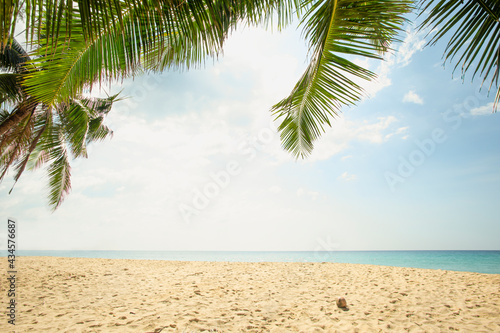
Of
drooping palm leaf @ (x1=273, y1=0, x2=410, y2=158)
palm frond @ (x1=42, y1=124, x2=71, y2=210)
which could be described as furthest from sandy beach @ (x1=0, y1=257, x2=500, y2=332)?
drooping palm leaf @ (x1=273, y1=0, x2=410, y2=158)

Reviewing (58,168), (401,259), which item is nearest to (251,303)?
(58,168)

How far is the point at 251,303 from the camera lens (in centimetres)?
436

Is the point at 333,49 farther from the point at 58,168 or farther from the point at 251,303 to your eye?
the point at 58,168

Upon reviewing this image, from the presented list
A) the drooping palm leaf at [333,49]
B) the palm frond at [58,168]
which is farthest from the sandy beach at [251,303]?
the drooping palm leaf at [333,49]

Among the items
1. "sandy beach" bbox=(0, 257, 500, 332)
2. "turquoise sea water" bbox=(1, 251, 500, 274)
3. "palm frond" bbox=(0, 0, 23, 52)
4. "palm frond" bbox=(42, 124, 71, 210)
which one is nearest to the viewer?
"palm frond" bbox=(0, 0, 23, 52)

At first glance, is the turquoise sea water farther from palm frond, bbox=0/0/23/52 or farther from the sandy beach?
palm frond, bbox=0/0/23/52

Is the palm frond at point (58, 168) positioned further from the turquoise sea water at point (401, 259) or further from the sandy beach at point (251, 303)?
the turquoise sea water at point (401, 259)

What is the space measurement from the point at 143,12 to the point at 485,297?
23.4 ft

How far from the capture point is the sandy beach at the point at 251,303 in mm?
3361

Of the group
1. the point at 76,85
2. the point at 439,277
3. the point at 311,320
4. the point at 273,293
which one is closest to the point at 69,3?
the point at 76,85

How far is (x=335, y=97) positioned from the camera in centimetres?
230

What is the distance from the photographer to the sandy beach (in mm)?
3361

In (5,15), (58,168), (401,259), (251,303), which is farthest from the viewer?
(401,259)

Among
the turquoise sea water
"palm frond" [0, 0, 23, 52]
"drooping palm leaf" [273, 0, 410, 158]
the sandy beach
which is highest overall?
"drooping palm leaf" [273, 0, 410, 158]
